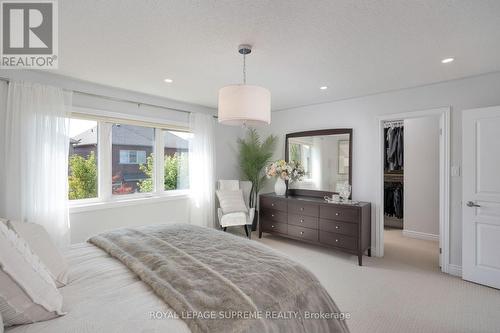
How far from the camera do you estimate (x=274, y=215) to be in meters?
4.29

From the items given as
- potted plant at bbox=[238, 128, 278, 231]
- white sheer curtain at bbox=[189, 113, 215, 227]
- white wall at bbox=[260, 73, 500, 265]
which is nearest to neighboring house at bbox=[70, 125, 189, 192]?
white sheer curtain at bbox=[189, 113, 215, 227]

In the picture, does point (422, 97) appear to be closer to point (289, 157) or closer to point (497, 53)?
point (497, 53)

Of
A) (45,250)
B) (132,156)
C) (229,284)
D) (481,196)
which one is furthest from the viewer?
(132,156)

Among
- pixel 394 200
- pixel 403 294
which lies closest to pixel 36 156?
pixel 403 294

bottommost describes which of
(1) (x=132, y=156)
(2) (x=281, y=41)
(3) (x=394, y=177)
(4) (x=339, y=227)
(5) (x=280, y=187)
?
(4) (x=339, y=227)

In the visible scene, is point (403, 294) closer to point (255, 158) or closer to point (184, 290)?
point (184, 290)

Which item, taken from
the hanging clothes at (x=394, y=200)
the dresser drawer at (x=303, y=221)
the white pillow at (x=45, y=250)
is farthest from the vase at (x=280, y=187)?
the white pillow at (x=45, y=250)

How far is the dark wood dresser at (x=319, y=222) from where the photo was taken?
3.40m

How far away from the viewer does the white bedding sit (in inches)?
38.8

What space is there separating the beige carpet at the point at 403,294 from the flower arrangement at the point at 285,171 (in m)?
1.25

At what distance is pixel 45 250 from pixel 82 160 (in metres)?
2.22

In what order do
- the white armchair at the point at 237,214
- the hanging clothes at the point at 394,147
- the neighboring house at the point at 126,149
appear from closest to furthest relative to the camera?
the neighboring house at the point at 126,149 → the white armchair at the point at 237,214 → the hanging clothes at the point at 394,147

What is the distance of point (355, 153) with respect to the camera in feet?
12.9

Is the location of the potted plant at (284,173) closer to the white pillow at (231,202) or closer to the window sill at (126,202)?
the white pillow at (231,202)
